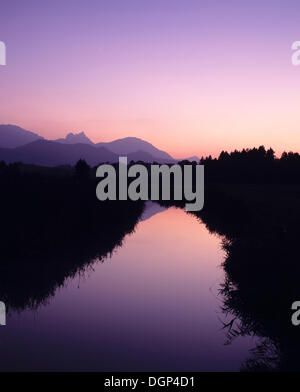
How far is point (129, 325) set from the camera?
14.9m

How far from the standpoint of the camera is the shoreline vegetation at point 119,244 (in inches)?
Answer: 543

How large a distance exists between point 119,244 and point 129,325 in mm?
16152

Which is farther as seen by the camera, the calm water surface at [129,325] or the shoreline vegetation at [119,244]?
the shoreline vegetation at [119,244]

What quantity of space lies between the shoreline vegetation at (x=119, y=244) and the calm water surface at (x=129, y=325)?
95 cm

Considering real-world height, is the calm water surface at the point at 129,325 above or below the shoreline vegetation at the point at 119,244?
below

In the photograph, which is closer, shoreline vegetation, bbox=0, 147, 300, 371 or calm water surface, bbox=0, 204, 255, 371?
calm water surface, bbox=0, 204, 255, 371

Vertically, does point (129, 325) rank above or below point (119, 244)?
below

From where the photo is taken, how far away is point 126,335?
14.0m

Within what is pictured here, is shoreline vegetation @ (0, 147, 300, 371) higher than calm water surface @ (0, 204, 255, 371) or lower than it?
higher

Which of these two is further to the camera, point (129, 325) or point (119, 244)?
point (119, 244)

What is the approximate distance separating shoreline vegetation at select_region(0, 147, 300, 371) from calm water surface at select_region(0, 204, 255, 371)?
953 mm

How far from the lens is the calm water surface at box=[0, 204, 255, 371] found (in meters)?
12.0
